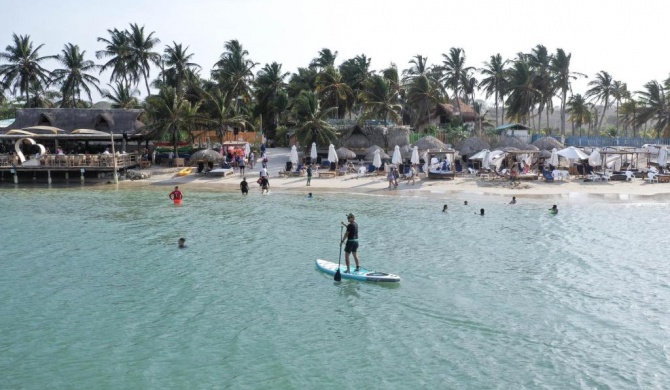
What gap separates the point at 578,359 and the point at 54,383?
9.61 m

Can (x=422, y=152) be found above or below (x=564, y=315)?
above

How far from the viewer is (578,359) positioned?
34.9ft

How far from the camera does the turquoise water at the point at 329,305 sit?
10180 mm

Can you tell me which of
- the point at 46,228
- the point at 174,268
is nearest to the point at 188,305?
the point at 174,268

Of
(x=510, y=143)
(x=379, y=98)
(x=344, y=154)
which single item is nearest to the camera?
(x=344, y=154)

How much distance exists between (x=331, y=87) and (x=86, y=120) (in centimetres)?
2100

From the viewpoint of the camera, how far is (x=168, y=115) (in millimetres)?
41344

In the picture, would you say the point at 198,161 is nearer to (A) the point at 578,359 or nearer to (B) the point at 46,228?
(B) the point at 46,228

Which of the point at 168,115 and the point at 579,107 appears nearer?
the point at 168,115

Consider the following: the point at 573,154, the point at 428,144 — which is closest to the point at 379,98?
the point at 428,144

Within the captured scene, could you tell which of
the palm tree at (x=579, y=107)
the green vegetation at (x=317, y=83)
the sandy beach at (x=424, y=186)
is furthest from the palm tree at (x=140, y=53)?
the palm tree at (x=579, y=107)

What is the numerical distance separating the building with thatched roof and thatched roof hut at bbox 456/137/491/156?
25.6 meters

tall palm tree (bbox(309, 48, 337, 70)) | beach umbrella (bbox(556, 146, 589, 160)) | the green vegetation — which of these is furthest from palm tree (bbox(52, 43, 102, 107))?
beach umbrella (bbox(556, 146, 589, 160))

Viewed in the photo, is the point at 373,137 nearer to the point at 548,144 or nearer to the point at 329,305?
the point at 548,144
